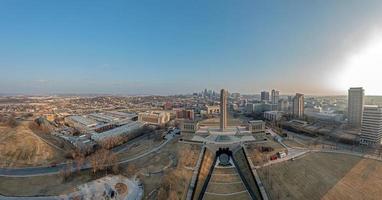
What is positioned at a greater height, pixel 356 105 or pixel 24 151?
pixel 356 105

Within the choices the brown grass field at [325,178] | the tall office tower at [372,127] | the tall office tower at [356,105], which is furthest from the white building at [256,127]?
the tall office tower at [356,105]

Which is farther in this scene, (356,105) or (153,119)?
(153,119)

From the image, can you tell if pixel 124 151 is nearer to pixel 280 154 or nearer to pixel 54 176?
pixel 54 176

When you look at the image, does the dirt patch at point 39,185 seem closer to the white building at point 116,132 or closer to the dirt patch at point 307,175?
the white building at point 116,132

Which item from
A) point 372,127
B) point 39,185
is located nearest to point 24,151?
point 39,185

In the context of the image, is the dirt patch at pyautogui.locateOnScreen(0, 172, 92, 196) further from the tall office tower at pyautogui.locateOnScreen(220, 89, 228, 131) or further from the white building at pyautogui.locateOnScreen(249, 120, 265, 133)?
the white building at pyautogui.locateOnScreen(249, 120, 265, 133)

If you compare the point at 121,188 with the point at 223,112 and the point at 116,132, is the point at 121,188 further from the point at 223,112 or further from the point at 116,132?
the point at 223,112

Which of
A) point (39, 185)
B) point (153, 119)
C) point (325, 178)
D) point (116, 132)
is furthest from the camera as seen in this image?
point (153, 119)
